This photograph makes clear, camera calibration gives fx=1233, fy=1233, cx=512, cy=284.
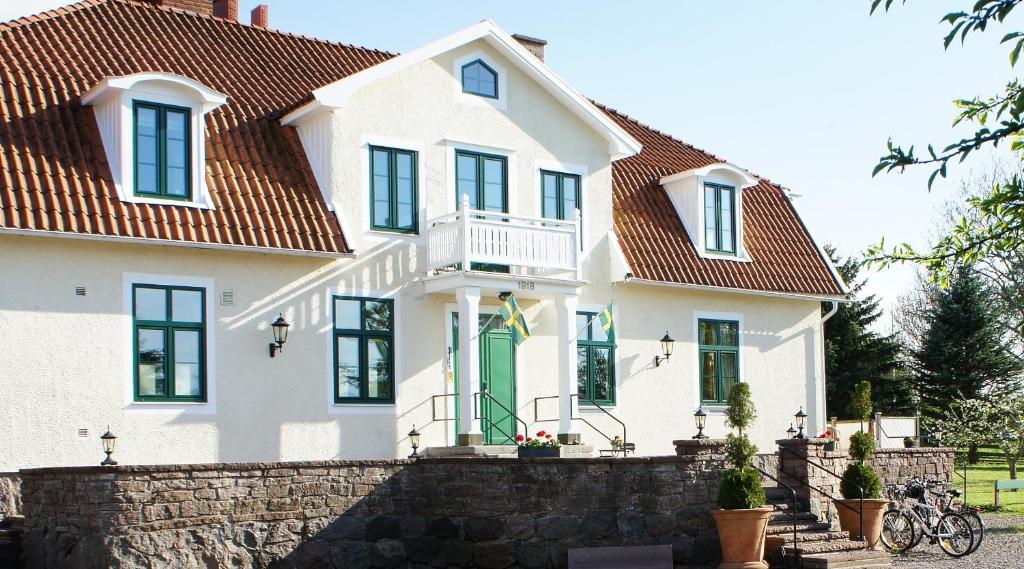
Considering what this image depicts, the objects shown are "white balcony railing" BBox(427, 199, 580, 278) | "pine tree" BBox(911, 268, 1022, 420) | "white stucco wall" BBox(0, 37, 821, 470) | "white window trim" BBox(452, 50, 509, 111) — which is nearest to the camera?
"white stucco wall" BBox(0, 37, 821, 470)

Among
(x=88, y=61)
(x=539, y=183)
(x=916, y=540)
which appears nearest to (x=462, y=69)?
(x=539, y=183)

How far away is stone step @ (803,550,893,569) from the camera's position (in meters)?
15.2

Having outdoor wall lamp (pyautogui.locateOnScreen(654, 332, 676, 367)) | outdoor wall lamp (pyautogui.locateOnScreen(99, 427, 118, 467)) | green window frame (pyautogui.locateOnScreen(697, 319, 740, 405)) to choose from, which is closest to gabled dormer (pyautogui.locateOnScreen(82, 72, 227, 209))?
outdoor wall lamp (pyautogui.locateOnScreen(99, 427, 118, 467))

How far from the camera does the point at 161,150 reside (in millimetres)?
16719

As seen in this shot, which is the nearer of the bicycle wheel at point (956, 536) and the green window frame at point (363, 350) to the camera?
the bicycle wheel at point (956, 536)

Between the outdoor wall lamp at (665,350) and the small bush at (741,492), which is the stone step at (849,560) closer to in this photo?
the small bush at (741,492)

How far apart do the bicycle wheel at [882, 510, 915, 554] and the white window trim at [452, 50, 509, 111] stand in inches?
342

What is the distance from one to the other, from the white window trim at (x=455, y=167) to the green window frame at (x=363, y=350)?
203cm

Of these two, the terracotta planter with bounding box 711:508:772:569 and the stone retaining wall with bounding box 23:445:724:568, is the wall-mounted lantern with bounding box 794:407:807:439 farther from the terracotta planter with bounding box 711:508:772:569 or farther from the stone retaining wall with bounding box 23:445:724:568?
the terracotta planter with bounding box 711:508:772:569

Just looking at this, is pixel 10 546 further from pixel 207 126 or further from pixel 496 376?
pixel 496 376

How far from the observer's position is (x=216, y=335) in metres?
16.8

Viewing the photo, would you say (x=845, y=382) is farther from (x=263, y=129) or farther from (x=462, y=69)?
(x=263, y=129)

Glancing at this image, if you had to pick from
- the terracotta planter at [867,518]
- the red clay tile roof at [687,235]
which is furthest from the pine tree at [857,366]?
the terracotta planter at [867,518]

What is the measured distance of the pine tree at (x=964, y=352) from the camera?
37.9m
